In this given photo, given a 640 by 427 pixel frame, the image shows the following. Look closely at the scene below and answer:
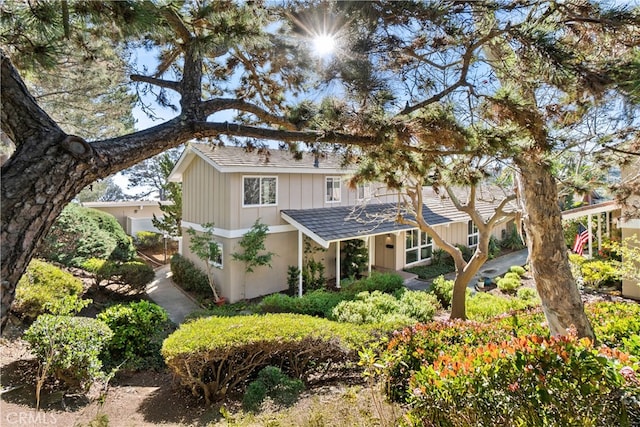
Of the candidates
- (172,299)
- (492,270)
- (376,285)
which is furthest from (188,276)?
(492,270)

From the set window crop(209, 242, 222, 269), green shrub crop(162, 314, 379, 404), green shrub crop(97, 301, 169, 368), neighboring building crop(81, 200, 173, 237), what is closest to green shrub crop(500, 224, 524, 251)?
window crop(209, 242, 222, 269)

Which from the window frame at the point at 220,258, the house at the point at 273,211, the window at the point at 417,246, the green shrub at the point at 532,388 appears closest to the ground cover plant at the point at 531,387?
the green shrub at the point at 532,388

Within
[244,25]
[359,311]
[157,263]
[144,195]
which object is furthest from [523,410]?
[144,195]

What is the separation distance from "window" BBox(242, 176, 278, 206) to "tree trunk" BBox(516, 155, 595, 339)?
9010 millimetres

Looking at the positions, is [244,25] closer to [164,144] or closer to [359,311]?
[164,144]

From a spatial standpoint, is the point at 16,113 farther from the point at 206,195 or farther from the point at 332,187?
the point at 332,187

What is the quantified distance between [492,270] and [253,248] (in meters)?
11.2

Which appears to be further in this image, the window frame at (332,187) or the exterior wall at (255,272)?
the window frame at (332,187)

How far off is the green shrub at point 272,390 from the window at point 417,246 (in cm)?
1180

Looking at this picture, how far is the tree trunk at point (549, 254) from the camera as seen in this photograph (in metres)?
4.56

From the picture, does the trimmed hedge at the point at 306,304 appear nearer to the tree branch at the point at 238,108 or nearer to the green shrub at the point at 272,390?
the green shrub at the point at 272,390

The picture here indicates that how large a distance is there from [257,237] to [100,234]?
703cm

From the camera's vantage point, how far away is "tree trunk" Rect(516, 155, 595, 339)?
456cm

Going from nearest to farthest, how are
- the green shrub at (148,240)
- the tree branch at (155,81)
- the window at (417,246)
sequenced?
the tree branch at (155,81) → the window at (417,246) → the green shrub at (148,240)
